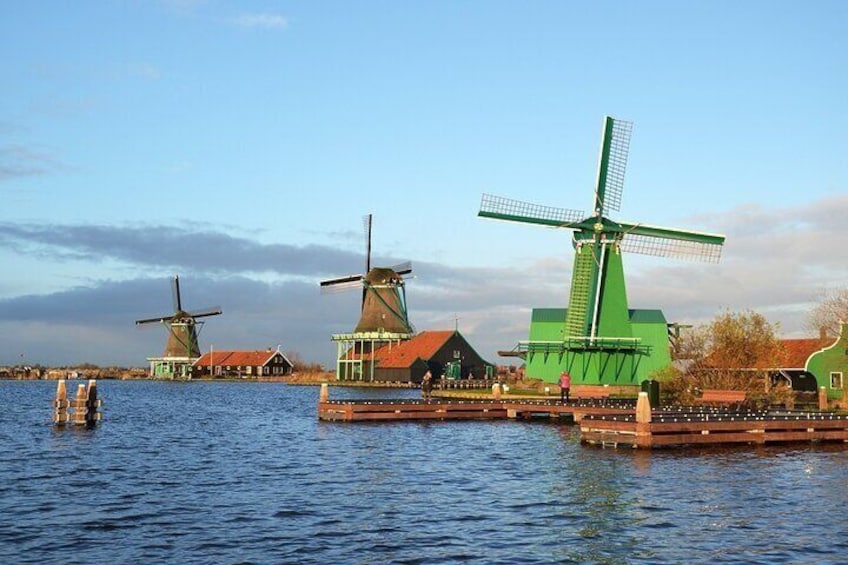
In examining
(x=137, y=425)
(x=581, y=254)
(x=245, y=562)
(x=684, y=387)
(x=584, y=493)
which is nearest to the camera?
(x=245, y=562)

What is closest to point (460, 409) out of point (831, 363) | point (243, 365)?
point (831, 363)

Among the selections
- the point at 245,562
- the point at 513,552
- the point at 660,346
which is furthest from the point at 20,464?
the point at 660,346

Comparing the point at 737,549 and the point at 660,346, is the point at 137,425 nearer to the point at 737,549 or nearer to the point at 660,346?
the point at 660,346

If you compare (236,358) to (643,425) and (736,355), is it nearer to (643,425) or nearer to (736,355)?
(736,355)

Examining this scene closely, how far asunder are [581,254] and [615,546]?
46806 millimetres

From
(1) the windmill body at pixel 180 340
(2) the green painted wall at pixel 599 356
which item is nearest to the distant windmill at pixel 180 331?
(1) the windmill body at pixel 180 340

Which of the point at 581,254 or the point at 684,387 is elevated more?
the point at 581,254

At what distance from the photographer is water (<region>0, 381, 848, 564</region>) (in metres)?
18.8

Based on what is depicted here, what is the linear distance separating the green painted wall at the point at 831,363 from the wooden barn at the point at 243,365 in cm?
10330

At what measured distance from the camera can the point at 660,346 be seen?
2682 inches

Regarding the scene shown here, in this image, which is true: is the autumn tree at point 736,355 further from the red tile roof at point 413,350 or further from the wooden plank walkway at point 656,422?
Answer: the red tile roof at point 413,350

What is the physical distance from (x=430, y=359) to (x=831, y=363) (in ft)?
174

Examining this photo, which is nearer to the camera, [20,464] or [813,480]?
[813,480]

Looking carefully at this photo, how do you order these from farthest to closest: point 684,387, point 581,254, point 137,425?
point 581,254, point 684,387, point 137,425
